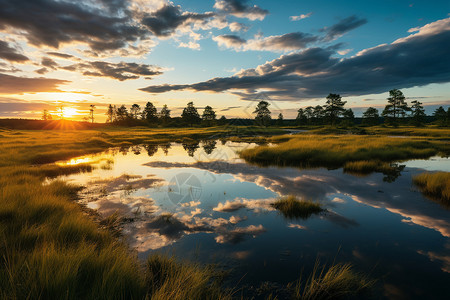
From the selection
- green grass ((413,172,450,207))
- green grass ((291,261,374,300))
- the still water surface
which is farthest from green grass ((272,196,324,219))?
green grass ((413,172,450,207))

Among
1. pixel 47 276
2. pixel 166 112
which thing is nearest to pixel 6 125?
pixel 166 112

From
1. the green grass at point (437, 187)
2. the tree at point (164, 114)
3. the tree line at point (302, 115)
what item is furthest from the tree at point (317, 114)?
the green grass at point (437, 187)

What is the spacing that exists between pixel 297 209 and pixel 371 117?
125 m

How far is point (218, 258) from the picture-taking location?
666 cm

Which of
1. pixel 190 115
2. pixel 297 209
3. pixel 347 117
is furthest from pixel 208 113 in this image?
pixel 297 209

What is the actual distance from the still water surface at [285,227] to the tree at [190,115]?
119 m

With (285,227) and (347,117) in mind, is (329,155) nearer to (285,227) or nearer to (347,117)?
(285,227)

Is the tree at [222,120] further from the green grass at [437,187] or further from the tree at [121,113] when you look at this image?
the green grass at [437,187]

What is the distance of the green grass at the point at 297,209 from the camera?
→ 9969 millimetres

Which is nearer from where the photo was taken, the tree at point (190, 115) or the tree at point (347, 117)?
the tree at point (347, 117)

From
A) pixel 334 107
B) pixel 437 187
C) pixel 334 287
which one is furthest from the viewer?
pixel 334 107

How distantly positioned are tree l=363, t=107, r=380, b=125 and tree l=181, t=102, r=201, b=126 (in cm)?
9491

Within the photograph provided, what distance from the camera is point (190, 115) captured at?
5266 inches

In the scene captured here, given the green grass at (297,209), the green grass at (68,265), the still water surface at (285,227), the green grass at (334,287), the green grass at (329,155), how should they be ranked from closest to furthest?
the green grass at (68,265)
the green grass at (334,287)
the still water surface at (285,227)
the green grass at (297,209)
the green grass at (329,155)
